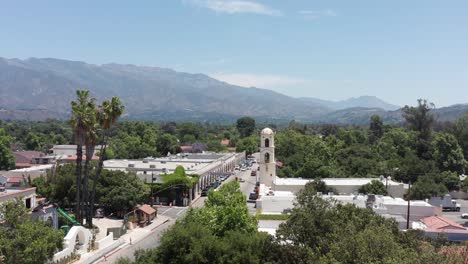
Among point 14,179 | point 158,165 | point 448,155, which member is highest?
point 448,155

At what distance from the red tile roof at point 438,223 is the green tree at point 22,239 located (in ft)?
94.2

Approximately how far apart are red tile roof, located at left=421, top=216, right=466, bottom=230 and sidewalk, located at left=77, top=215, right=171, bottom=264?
78.9ft

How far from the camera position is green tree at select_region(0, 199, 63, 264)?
25.3 metres

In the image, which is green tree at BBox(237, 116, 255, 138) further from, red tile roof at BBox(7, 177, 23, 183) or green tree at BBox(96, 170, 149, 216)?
green tree at BBox(96, 170, 149, 216)

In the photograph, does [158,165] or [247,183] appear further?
[247,183]

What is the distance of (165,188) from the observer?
54.4 metres

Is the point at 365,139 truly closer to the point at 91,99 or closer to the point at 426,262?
the point at 91,99

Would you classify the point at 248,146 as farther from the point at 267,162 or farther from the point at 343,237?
the point at 343,237

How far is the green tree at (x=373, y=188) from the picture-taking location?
52.4 meters

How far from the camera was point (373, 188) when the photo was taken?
52562 millimetres

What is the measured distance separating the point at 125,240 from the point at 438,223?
84.5ft

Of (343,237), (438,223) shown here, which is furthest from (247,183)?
(343,237)

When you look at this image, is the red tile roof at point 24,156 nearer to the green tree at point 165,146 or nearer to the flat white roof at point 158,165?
the flat white roof at point 158,165

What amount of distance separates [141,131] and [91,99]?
82.7 meters
